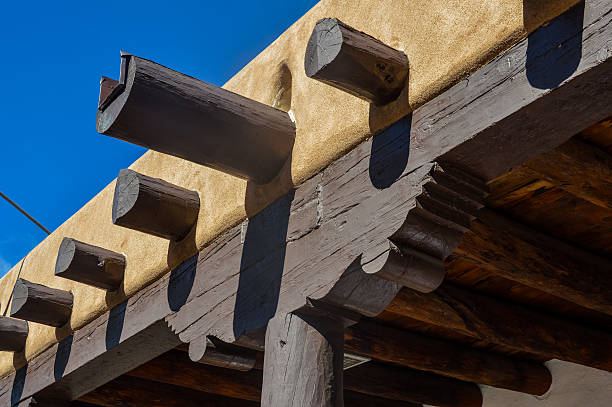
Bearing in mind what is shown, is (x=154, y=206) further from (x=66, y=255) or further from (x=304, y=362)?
(x=304, y=362)

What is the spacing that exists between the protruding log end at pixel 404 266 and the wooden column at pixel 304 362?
32cm

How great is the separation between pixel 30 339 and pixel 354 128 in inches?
109

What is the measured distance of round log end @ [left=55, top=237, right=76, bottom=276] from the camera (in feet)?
11.4

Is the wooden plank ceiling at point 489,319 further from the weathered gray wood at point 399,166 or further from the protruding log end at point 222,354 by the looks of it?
the protruding log end at point 222,354

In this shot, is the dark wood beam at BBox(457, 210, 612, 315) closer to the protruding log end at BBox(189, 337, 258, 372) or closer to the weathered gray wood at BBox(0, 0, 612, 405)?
the weathered gray wood at BBox(0, 0, 612, 405)

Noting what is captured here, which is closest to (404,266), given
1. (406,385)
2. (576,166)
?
(576,166)

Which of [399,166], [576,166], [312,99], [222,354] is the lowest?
[222,354]

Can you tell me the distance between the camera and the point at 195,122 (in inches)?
99.0

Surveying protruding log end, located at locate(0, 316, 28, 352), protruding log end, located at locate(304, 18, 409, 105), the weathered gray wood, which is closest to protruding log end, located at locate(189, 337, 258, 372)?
the weathered gray wood

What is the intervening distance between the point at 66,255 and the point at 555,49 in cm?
245

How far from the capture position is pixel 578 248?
3.19 metres

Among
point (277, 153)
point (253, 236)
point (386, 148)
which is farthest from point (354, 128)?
point (253, 236)

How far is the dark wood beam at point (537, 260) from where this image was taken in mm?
2879

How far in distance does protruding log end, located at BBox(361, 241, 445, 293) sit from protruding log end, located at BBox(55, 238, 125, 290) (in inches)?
67.2
